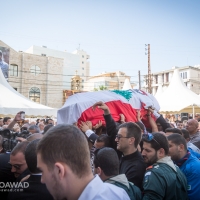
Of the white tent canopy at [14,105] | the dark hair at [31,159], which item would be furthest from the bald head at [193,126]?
the white tent canopy at [14,105]

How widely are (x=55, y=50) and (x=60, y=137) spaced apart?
65.1 metres

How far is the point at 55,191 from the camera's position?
115 cm

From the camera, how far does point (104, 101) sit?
4.85 meters

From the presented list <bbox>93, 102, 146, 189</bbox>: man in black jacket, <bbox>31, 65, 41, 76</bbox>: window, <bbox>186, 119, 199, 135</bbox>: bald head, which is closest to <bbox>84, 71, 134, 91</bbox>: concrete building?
<bbox>31, 65, 41, 76</bbox>: window

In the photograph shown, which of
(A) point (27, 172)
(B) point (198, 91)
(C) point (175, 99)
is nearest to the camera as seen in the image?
(A) point (27, 172)

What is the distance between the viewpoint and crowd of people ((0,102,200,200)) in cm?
117

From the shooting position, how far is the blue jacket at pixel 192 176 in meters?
Result: 2.75

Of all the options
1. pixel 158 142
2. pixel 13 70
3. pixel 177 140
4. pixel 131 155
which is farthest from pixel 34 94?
pixel 158 142

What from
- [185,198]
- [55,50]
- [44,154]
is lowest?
[185,198]

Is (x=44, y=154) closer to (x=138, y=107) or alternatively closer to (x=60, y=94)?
(x=138, y=107)

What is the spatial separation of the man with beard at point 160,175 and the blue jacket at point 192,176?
301 mm

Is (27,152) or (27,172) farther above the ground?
(27,152)

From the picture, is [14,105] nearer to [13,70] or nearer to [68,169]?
[68,169]

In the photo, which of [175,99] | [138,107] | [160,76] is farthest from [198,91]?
[138,107]
